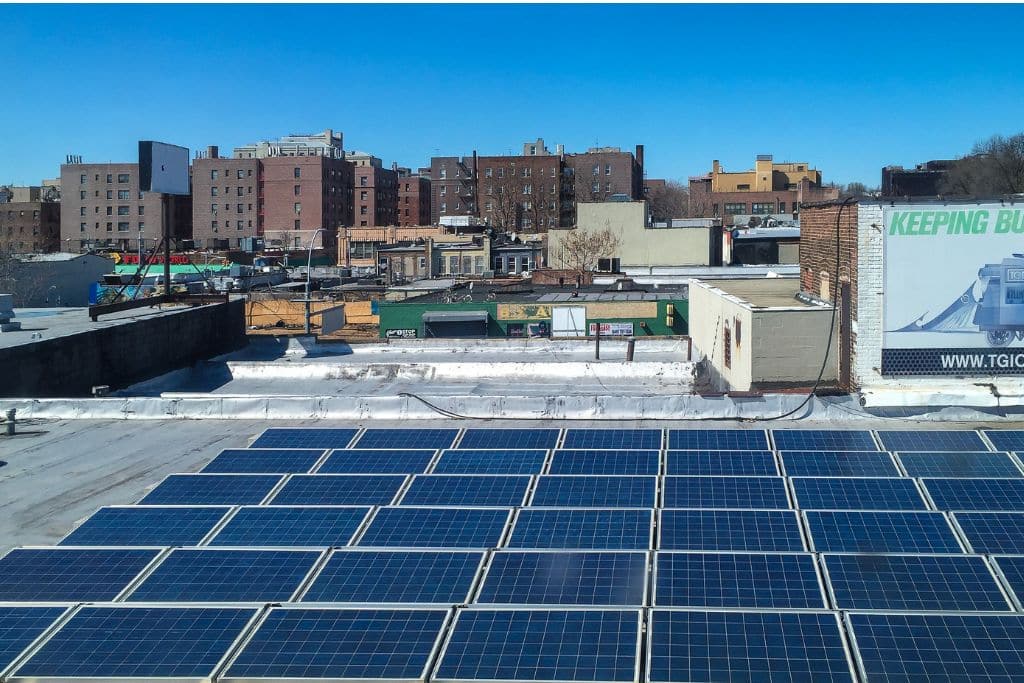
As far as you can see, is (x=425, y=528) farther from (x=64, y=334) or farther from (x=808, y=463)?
(x=64, y=334)

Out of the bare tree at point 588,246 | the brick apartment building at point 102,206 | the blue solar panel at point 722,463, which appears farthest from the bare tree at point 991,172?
the brick apartment building at point 102,206

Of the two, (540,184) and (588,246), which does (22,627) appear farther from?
(540,184)

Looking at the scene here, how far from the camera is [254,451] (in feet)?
39.6

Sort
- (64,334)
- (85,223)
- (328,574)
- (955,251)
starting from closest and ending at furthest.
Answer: (328,574), (955,251), (64,334), (85,223)

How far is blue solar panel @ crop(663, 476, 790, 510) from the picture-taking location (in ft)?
31.8

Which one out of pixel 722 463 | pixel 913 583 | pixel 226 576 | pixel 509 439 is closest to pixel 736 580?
pixel 913 583

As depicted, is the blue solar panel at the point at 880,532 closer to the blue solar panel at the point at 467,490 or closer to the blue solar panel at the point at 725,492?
the blue solar panel at the point at 725,492

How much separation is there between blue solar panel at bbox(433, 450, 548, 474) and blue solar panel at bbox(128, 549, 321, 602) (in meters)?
2.80

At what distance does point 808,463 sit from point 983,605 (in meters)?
3.76

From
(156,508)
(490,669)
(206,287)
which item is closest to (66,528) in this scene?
(156,508)

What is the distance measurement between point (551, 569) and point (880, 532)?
298 cm

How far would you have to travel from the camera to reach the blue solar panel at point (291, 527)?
29.3 feet

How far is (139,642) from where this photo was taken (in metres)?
6.95

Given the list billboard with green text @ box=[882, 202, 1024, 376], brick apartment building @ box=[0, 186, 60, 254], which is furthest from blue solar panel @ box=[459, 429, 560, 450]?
brick apartment building @ box=[0, 186, 60, 254]
